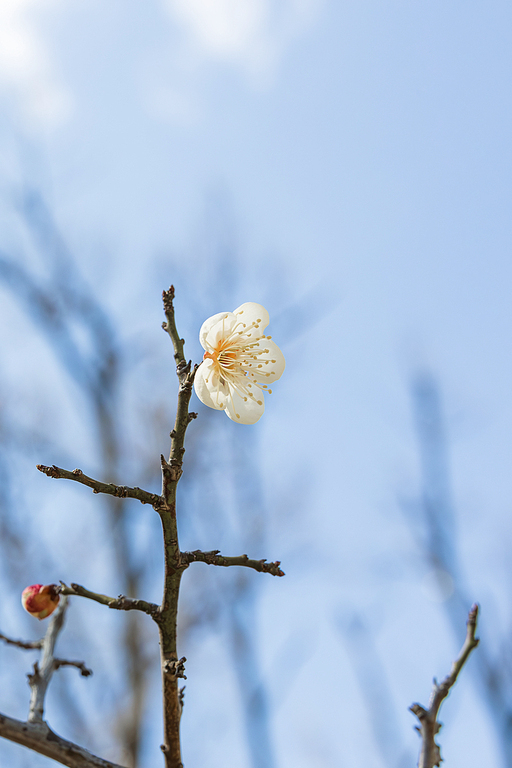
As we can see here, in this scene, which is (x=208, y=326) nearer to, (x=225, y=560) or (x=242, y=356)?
(x=242, y=356)

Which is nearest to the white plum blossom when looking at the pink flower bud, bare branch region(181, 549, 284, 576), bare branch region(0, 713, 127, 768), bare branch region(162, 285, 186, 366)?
bare branch region(162, 285, 186, 366)

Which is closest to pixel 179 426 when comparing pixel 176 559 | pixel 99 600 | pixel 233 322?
pixel 176 559

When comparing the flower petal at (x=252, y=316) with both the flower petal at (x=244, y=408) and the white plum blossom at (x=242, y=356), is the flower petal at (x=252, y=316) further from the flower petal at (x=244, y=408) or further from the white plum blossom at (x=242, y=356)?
the flower petal at (x=244, y=408)

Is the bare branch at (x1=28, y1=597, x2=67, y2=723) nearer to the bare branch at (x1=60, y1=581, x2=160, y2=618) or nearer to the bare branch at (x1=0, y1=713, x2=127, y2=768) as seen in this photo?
the bare branch at (x1=0, y1=713, x2=127, y2=768)

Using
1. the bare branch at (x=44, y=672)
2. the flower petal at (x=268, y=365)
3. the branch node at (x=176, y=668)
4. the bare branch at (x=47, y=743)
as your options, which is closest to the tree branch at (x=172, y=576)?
the branch node at (x=176, y=668)

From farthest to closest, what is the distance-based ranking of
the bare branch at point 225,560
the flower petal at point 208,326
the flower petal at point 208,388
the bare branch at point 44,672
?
1. the flower petal at point 208,326
2. the flower petal at point 208,388
3. the bare branch at point 44,672
4. the bare branch at point 225,560

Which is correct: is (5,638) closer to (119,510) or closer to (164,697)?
(164,697)

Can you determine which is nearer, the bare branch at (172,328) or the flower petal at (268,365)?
the bare branch at (172,328)

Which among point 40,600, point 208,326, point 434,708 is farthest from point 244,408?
point 434,708
